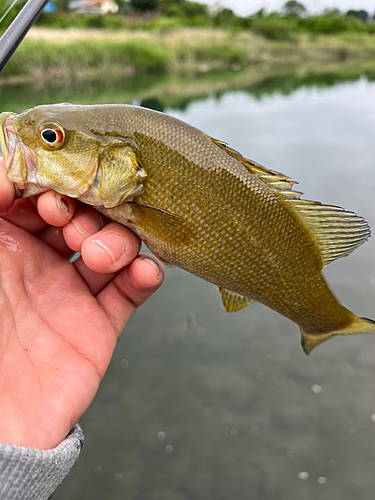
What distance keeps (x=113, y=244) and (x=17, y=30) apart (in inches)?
39.5

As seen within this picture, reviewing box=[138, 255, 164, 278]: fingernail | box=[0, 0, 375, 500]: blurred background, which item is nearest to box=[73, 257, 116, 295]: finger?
box=[138, 255, 164, 278]: fingernail

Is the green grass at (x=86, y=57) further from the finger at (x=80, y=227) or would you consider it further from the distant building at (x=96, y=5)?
the distant building at (x=96, y=5)

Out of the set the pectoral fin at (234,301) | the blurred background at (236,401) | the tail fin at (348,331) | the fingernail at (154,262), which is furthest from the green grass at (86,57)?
the tail fin at (348,331)

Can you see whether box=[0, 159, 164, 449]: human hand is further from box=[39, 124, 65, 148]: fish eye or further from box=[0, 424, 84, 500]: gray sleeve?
box=[39, 124, 65, 148]: fish eye

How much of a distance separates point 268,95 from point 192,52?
793cm

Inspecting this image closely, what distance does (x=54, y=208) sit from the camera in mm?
1648

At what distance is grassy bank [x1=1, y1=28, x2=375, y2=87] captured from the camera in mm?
14070

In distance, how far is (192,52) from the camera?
24.5 m

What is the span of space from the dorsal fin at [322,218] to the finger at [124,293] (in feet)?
2.24

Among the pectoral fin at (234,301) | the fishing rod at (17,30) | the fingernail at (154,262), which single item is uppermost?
the fishing rod at (17,30)

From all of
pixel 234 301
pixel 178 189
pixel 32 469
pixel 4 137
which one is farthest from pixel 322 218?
pixel 32 469

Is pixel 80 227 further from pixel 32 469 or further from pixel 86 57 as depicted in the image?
pixel 86 57

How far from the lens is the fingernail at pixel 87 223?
1740mm

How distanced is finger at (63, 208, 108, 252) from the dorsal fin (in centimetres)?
69
